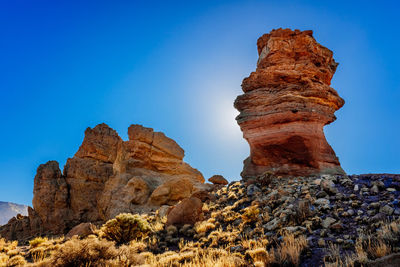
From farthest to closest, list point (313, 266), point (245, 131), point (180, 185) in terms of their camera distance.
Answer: point (180, 185) → point (245, 131) → point (313, 266)

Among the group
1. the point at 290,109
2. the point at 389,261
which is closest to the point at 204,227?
the point at 389,261

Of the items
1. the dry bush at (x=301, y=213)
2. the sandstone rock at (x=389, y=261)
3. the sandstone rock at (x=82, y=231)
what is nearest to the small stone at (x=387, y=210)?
the dry bush at (x=301, y=213)

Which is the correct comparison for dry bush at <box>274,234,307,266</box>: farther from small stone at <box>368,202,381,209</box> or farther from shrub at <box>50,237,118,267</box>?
shrub at <box>50,237,118,267</box>

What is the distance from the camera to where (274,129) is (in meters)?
19.6

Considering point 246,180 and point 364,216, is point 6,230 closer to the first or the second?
point 246,180

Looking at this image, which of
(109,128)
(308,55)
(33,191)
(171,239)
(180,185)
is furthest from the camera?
(109,128)

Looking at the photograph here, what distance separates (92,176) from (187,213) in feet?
107

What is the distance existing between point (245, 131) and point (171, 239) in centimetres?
1283

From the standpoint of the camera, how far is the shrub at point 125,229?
11.8 m

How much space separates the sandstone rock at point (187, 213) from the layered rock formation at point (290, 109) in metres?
7.14

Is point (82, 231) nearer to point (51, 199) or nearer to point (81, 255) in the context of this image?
point (81, 255)

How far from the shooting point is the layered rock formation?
60.3ft

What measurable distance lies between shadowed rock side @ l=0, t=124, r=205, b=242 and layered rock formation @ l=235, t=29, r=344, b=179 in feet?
52.9

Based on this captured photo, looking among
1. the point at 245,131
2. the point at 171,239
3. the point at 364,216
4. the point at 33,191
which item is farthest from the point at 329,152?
the point at 33,191
